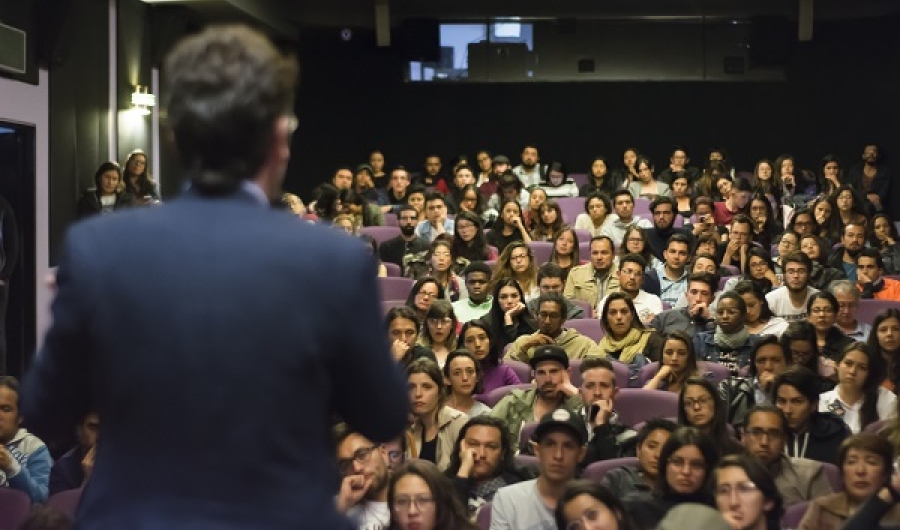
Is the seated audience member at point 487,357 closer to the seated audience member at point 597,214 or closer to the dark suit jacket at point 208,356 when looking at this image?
the seated audience member at point 597,214

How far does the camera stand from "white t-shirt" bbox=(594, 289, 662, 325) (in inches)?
292

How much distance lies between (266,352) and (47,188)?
8117 mm

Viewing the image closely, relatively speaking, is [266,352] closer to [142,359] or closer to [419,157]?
[142,359]

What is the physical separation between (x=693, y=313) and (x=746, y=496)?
316cm

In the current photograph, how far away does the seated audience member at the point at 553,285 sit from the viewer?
24.2 feet

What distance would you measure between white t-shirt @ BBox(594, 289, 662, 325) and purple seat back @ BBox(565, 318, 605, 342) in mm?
321

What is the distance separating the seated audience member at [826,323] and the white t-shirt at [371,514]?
9.84 ft

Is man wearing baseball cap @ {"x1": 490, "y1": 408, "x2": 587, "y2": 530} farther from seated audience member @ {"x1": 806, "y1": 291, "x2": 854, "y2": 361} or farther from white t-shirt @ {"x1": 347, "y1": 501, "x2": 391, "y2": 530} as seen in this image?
seated audience member @ {"x1": 806, "y1": 291, "x2": 854, "y2": 361}

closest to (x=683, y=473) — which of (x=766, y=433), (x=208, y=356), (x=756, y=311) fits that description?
(x=766, y=433)

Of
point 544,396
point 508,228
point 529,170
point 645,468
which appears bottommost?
point 645,468

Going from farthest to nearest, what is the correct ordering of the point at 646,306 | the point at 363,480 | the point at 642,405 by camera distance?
the point at 646,306 → the point at 642,405 → the point at 363,480

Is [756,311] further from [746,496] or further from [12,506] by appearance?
[12,506]

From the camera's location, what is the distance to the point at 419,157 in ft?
49.0

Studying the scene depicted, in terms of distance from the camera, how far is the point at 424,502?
12.9ft
